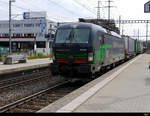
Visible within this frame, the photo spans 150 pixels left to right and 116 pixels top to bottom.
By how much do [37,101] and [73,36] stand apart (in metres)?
4.18

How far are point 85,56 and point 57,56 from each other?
1449 millimetres

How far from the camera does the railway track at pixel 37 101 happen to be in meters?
7.10

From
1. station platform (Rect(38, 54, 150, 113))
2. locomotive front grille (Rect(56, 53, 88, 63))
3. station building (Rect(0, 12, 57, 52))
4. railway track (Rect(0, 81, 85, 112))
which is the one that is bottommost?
railway track (Rect(0, 81, 85, 112))

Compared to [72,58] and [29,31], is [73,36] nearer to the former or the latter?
[72,58]

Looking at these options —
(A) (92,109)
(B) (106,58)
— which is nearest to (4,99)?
(A) (92,109)

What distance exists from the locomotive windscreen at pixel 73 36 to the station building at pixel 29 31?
53779mm

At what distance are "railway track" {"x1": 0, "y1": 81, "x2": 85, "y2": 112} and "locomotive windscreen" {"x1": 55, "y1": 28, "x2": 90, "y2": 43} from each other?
7.22ft

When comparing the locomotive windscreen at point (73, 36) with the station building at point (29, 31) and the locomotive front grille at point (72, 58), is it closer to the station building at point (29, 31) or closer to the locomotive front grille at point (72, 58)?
the locomotive front grille at point (72, 58)

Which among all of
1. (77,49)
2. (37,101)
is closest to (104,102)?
(37,101)

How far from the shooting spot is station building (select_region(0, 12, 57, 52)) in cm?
6731

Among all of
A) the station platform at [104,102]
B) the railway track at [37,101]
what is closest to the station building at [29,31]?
the railway track at [37,101]

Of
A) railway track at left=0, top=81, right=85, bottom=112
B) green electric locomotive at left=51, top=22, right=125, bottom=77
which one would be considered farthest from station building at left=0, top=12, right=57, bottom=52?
railway track at left=0, top=81, right=85, bottom=112

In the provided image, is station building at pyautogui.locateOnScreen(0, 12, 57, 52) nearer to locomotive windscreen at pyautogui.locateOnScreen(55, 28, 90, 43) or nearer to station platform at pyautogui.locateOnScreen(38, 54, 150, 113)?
locomotive windscreen at pyautogui.locateOnScreen(55, 28, 90, 43)

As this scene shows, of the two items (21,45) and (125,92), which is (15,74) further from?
(21,45)
